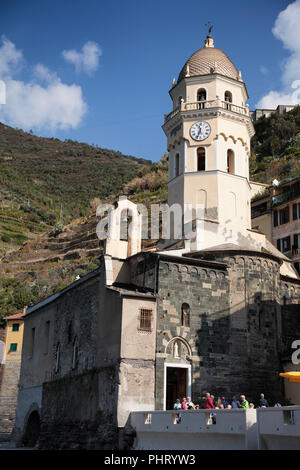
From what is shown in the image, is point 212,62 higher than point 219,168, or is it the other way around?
point 212,62

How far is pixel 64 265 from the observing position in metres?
71.4

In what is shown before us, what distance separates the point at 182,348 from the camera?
23891 millimetres

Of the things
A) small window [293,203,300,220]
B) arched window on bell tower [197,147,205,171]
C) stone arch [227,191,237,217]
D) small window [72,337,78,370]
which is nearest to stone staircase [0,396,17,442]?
small window [72,337,78,370]

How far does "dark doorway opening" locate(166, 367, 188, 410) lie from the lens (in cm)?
2388

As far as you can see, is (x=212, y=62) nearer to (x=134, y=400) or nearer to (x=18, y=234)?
(x=134, y=400)

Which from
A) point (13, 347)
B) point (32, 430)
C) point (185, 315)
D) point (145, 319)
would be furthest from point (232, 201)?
point (13, 347)

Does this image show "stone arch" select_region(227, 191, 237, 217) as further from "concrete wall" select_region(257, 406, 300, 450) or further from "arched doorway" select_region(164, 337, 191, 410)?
"concrete wall" select_region(257, 406, 300, 450)

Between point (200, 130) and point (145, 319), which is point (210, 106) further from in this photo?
point (145, 319)

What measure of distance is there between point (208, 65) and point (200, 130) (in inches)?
169

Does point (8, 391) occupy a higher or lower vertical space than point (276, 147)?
lower

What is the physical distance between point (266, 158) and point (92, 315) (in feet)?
168

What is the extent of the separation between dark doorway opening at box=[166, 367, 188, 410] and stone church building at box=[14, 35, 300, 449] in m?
0.05

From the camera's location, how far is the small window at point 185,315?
24.5 m
